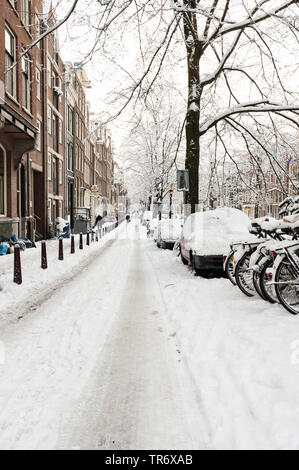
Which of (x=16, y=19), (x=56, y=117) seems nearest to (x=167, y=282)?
(x=16, y=19)

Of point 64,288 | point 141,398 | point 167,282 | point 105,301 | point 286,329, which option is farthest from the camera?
point 167,282

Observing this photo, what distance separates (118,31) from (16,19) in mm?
8956

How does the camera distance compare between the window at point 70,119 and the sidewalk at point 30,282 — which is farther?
the window at point 70,119

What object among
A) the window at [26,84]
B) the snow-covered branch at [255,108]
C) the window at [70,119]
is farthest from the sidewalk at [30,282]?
the window at [70,119]

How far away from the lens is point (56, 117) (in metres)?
25.5

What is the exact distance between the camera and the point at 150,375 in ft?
11.1

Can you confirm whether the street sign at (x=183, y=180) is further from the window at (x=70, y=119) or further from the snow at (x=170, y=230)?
the window at (x=70, y=119)

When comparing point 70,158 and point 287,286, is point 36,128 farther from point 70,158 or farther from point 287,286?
point 70,158

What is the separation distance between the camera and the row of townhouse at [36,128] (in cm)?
1217

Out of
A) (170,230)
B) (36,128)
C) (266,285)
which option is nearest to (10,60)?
(36,128)

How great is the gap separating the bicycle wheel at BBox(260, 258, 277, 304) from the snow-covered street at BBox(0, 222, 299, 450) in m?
0.24

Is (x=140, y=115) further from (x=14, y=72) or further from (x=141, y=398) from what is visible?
(x=141, y=398)

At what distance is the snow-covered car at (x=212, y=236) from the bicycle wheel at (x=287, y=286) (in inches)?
102

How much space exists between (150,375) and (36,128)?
14102mm
